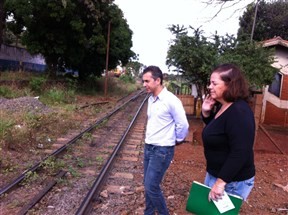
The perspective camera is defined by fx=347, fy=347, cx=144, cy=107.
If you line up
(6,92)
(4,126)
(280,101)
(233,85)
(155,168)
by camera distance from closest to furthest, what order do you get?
(233,85), (155,168), (4,126), (280,101), (6,92)

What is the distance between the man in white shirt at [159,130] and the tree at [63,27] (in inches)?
580

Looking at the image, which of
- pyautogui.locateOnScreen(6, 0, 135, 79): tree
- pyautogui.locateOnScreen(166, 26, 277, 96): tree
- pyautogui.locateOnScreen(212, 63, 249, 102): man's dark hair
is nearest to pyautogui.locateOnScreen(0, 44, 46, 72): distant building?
pyautogui.locateOnScreen(6, 0, 135, 79): tree

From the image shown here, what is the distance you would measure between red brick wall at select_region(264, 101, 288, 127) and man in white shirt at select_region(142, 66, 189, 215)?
Answer: 11539mm

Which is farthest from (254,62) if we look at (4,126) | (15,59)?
(15,59)

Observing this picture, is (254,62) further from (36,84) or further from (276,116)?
(36,84)

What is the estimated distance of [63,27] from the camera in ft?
70.9

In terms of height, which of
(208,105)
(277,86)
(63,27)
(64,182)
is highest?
(63,27)

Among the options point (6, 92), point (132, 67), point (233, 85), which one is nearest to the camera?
point (233, 85)

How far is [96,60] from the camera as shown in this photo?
26.7m

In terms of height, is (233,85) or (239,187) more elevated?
(233,85)

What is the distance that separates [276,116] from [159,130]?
38.9 feet

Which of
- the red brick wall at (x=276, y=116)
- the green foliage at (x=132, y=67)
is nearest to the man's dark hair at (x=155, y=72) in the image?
the red brick wall at (x=276, y=116)

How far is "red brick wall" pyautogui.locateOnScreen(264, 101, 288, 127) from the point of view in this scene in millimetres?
14344

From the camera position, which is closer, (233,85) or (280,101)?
(233,85)
